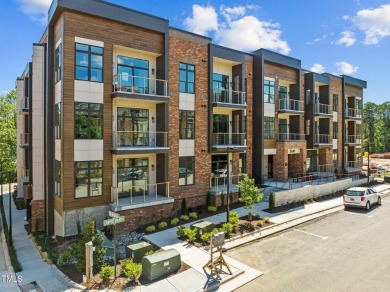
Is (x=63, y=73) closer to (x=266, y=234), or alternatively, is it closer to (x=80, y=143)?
(x=80, y=143)

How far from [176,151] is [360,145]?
2933 centimetres

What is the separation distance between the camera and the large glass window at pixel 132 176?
55.8 ft

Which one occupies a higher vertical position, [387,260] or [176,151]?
[176,151]

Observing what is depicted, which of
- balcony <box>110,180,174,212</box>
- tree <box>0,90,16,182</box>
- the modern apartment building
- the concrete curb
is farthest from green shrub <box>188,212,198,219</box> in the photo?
tree <box>0,90,16,182</box>

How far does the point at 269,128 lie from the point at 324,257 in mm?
14723

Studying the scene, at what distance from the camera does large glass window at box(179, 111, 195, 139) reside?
63.0 feet

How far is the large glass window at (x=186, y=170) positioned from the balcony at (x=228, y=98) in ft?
15.6

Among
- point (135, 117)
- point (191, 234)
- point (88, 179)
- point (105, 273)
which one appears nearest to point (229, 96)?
point (135, 117)

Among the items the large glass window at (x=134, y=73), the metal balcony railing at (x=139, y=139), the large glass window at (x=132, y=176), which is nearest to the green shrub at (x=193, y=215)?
the large glass window at (x=132, y=176)

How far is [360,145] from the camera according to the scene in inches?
1417

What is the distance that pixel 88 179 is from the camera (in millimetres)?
15141

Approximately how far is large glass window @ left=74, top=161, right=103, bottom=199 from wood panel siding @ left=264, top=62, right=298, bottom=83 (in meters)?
17.3

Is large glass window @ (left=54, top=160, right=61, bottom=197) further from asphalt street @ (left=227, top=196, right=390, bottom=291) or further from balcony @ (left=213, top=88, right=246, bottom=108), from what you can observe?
balcony @ (left=213, top=88, right=246, bottom=108)

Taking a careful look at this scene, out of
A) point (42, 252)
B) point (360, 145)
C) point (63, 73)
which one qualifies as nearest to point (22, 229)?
point (42, 252)
